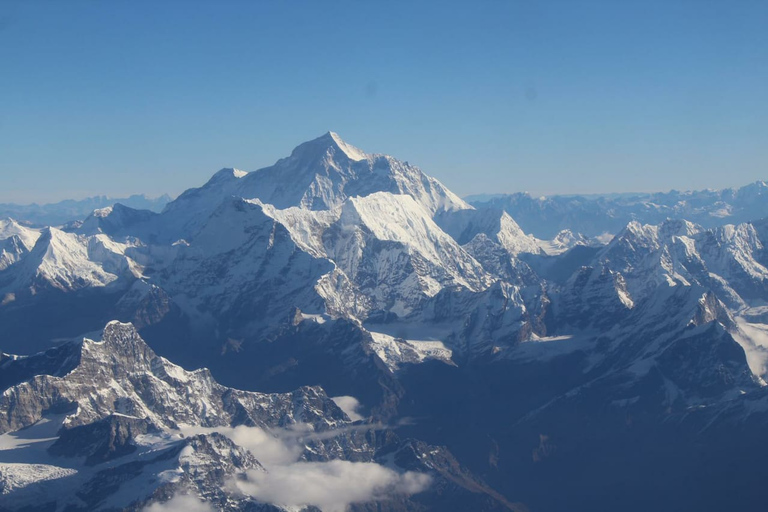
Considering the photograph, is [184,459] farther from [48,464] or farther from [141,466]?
[48,464]

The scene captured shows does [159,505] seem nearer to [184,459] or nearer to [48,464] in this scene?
[184,459]

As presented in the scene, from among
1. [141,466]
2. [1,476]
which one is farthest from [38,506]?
[141,466]

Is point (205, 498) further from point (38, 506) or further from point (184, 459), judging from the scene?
point (38, 506)

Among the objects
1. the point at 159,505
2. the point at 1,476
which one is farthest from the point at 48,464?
the point at 159,505

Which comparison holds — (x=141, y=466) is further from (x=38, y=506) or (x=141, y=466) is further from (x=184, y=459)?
(x=38, y=506)

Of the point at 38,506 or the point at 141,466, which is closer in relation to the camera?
the point at 38,506
